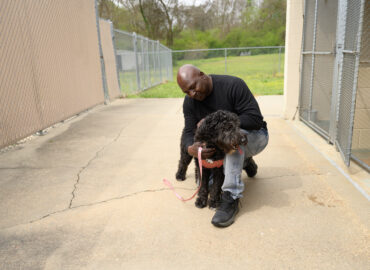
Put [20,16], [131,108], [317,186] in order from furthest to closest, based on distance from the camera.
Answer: [131,108]
[20,16]
[317,186]

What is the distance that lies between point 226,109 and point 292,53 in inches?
149

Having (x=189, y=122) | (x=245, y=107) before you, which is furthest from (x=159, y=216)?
(x=245, y=107)

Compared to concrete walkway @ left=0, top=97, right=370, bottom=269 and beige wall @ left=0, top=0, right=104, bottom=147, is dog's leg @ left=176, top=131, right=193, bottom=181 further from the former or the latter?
beige wall @ left=0, top=0, right=104, bottom=147

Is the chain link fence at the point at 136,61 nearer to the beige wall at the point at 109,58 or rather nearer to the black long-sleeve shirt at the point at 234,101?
the beige wall at the point at 109,58

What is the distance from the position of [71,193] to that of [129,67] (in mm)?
8395

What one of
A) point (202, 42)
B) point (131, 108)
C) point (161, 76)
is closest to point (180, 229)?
point (131, 108)

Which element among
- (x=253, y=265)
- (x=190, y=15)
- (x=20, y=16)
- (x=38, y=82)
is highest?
(x=190, y=15)

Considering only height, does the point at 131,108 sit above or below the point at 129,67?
below

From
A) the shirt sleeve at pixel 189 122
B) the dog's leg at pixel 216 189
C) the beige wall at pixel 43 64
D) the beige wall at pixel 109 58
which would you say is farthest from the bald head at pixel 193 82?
the beige wall at pixel 109 58

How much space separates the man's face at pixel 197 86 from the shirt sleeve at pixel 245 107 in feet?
0.85

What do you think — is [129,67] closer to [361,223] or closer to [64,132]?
[64,132]

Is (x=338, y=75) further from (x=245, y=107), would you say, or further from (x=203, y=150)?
(x=203, y=150)

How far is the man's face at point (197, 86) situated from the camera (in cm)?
243

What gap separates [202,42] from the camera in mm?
32969
